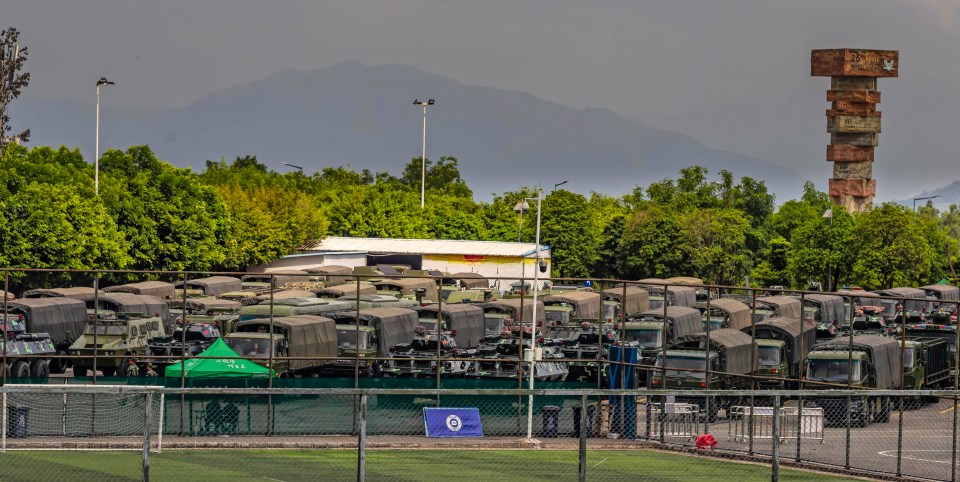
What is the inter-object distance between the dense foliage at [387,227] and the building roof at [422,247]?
1.83m

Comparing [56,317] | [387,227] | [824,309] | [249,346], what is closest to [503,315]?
[249,346]

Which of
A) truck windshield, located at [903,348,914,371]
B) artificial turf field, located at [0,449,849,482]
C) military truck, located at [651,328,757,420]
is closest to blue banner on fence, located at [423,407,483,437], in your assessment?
artificial turf field, located at [0,449,849,482]

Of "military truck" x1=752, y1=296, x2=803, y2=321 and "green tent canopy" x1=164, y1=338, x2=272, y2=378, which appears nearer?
"green tent canopy" x1=164, y1=338, x2=272, y2=378

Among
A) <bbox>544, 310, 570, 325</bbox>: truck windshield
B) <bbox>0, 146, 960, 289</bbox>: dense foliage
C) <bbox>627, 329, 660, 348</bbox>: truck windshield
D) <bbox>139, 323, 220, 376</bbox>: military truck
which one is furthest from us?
<bbox>0, 146, 960, 289</bbox>: dense foliage

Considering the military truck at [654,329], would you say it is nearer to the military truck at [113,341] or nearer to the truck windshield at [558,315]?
the truck windshield at [558,315]

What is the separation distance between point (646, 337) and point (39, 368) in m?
20.4

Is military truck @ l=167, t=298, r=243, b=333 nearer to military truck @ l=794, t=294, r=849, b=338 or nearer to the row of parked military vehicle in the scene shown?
the row of parked military vehicle

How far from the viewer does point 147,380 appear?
3447 cm

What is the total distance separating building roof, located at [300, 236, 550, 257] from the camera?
103938 mm

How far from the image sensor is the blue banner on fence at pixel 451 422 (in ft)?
102

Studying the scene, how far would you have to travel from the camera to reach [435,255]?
10525 centimetres

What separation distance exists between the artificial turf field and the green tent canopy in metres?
5.41

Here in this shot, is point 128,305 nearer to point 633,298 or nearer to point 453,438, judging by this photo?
point 453,438

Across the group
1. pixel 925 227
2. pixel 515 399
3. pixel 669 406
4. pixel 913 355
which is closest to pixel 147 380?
pixel 515 399
